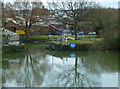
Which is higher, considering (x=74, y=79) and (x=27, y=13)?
(x=27, y=13)

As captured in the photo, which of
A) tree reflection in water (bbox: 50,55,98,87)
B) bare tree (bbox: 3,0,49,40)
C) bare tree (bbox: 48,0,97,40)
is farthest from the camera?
bare tree (bbox: 3,0,49,40)

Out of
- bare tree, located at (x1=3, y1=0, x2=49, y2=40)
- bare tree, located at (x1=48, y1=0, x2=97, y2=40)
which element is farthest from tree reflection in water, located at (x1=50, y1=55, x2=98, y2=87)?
bare tree, located at (x1=3, y1=0, x2=49, y2=40)

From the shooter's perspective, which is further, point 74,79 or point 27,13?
point 27,13

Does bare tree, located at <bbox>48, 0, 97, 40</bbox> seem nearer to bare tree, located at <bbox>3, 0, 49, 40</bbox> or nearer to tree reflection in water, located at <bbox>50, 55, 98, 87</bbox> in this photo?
bare tree, located at <bbox>3, 0, 49, 40</bbox>

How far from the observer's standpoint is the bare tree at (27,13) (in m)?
29.0

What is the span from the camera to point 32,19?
96.5 ft

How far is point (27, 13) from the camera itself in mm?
29328

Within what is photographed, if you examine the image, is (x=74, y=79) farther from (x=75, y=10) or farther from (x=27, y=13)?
(x=27, y=13)

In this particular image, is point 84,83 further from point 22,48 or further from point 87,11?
point 87,11

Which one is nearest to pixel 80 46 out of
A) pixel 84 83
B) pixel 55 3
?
pixel 55 3

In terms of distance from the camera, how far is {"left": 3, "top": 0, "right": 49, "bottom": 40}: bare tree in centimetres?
2900

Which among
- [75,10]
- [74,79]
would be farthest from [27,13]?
[74,79]

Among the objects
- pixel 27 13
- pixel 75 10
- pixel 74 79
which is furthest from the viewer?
pixel 27 13

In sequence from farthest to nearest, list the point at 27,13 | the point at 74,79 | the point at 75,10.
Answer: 1. the point at 27,13
2. the point at 75,10
3. the point at 74,79
